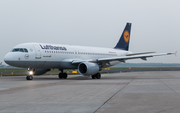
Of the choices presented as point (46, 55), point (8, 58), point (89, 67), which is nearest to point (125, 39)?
point (89, 67)

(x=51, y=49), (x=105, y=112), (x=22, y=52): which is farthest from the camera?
(x=51, y=49)

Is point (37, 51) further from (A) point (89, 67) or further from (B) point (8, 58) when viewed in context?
(A) point (89, 67)

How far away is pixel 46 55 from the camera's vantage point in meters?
24.8

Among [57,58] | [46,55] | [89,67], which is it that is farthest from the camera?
[57,58]

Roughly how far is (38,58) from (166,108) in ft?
59.0

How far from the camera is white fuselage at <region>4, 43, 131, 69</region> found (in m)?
22.9

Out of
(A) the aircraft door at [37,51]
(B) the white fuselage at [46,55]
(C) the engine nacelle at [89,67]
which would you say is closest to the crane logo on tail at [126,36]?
(B) the white fuselage at [46,55]

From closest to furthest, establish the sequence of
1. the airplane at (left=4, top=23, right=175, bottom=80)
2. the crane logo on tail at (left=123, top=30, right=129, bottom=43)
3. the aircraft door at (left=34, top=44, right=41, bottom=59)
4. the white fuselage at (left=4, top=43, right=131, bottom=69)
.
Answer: the white fuselage at (left=4, top=43, right=131, bottom=69) < the airplane at (left=4, top=23, right=175, bottom=80) < the aircraft door at (left=34, top=44, right=41, bottom=59) < the crane logo on tail at (left=123, top=30, right=129, bottom=43)

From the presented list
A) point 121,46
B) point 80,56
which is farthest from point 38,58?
point 121,46

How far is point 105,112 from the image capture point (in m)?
7.05

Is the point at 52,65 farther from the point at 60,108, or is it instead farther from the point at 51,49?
the point at 60,108

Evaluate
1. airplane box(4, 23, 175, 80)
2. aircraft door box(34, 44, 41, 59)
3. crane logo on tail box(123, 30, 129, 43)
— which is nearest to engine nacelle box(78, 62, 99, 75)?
airplane box(4, 23, 175, 80)

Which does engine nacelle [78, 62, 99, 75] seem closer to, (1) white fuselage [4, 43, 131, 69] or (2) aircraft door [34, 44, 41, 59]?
(1) white fuselage [4, 43, 131, 69]

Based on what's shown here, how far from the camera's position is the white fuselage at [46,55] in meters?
22.9
